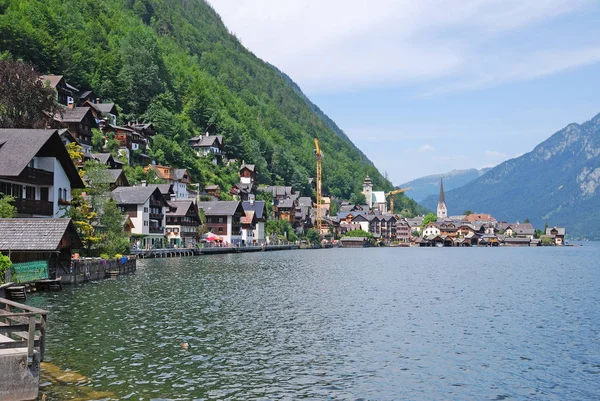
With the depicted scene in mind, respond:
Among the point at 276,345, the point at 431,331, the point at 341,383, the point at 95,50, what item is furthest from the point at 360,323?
the point at 95,50

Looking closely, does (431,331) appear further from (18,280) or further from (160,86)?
(160,86)

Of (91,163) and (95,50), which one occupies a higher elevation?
(95,50)

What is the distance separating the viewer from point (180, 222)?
118m

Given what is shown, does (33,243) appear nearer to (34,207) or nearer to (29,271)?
(29,271)

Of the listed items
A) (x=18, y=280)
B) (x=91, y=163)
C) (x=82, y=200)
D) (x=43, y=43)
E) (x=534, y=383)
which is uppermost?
(x=43, y=43)

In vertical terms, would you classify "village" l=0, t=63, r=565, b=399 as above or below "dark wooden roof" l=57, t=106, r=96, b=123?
below

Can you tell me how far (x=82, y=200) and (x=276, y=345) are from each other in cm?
4344

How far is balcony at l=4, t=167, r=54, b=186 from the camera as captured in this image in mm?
51750

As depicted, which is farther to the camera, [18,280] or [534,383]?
[18,280]

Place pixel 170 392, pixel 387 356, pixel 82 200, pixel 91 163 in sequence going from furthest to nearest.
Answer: pixel 91 163 → pixel 82 200 → pixel 387 356 → pixel 170 392

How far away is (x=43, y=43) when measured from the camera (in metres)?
140

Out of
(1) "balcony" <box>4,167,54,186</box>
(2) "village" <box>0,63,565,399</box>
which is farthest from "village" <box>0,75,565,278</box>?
(2) "village" <box>0,63,565,399</box>

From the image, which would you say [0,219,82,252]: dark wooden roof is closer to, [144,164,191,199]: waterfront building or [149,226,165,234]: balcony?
[149,226,165,234]: balcony

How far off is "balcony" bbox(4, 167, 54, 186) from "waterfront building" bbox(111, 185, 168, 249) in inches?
1639
